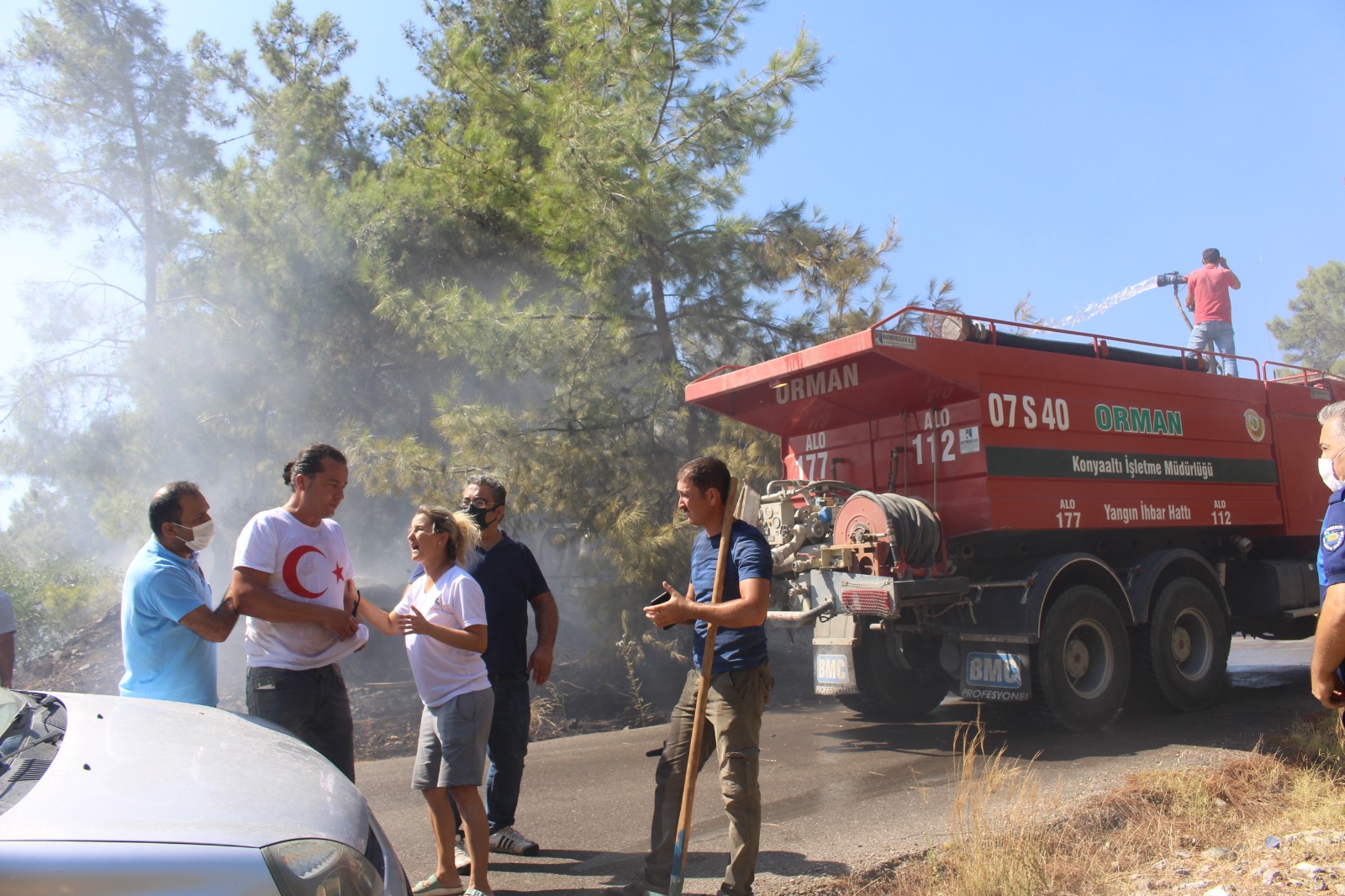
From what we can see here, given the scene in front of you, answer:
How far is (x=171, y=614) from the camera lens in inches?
141

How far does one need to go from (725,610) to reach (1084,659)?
4873 millimetres

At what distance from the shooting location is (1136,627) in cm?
783

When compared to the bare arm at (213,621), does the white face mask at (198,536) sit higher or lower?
higher

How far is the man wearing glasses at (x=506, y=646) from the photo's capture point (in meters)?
4.62

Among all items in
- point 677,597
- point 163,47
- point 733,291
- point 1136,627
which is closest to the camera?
point 677,597

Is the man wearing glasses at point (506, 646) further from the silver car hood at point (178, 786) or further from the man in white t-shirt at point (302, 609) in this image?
the silver car hood at point (178, 786)

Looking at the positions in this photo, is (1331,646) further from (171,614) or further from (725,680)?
(171,614)

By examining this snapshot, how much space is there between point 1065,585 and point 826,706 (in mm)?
2798

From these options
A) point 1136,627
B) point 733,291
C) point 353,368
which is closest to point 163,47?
point 353,368

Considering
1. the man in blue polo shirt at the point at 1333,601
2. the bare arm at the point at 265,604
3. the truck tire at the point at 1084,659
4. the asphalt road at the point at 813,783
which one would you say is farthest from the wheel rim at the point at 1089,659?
the bare arm at the point at 265,604

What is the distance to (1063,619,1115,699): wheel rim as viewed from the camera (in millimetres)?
7230

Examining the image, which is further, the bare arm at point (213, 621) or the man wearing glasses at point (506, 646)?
the man wearing glasses at point (506, 646)

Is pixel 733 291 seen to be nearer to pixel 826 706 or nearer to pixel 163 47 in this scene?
pixel 826 706

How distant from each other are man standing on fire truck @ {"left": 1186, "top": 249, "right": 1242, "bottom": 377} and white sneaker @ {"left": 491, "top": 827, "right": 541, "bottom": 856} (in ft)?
29.3
